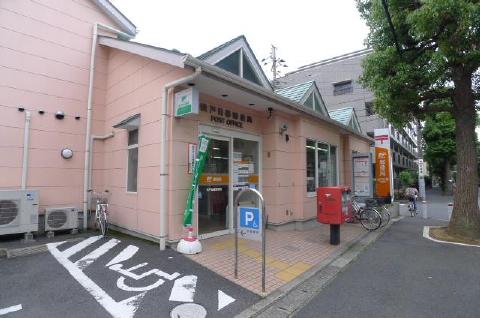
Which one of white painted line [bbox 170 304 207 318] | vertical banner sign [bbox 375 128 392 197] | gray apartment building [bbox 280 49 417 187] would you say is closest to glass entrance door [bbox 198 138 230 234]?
white painted line [bbox 170 304 207 318]

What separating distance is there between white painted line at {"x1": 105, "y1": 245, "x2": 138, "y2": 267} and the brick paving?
1218 mm

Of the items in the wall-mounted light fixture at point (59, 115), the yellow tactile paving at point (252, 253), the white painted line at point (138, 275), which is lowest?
the white painted line at point (138, 275)

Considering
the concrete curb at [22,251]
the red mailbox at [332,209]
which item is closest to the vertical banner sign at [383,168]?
the red mailbox at [332,209]

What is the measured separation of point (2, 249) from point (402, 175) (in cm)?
2736

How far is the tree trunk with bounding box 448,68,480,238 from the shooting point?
7.73 meters

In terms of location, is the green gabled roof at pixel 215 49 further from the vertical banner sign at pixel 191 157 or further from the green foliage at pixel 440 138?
the green foliage at pixel 440 138

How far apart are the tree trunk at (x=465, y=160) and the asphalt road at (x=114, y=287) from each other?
691 cm

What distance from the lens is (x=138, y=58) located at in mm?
7285

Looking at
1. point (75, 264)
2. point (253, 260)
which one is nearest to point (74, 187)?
point (75, 264)

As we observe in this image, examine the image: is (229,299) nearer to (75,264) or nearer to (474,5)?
(75,264)

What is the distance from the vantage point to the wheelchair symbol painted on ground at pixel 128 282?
3.61 m

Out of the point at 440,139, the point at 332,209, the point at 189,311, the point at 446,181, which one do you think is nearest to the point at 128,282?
the point at 189,311

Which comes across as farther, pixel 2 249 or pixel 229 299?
pixel 2 249

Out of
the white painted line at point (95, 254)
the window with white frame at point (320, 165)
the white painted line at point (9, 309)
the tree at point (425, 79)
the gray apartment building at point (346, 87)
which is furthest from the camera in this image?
the gray apartment building at point (346, 87)
